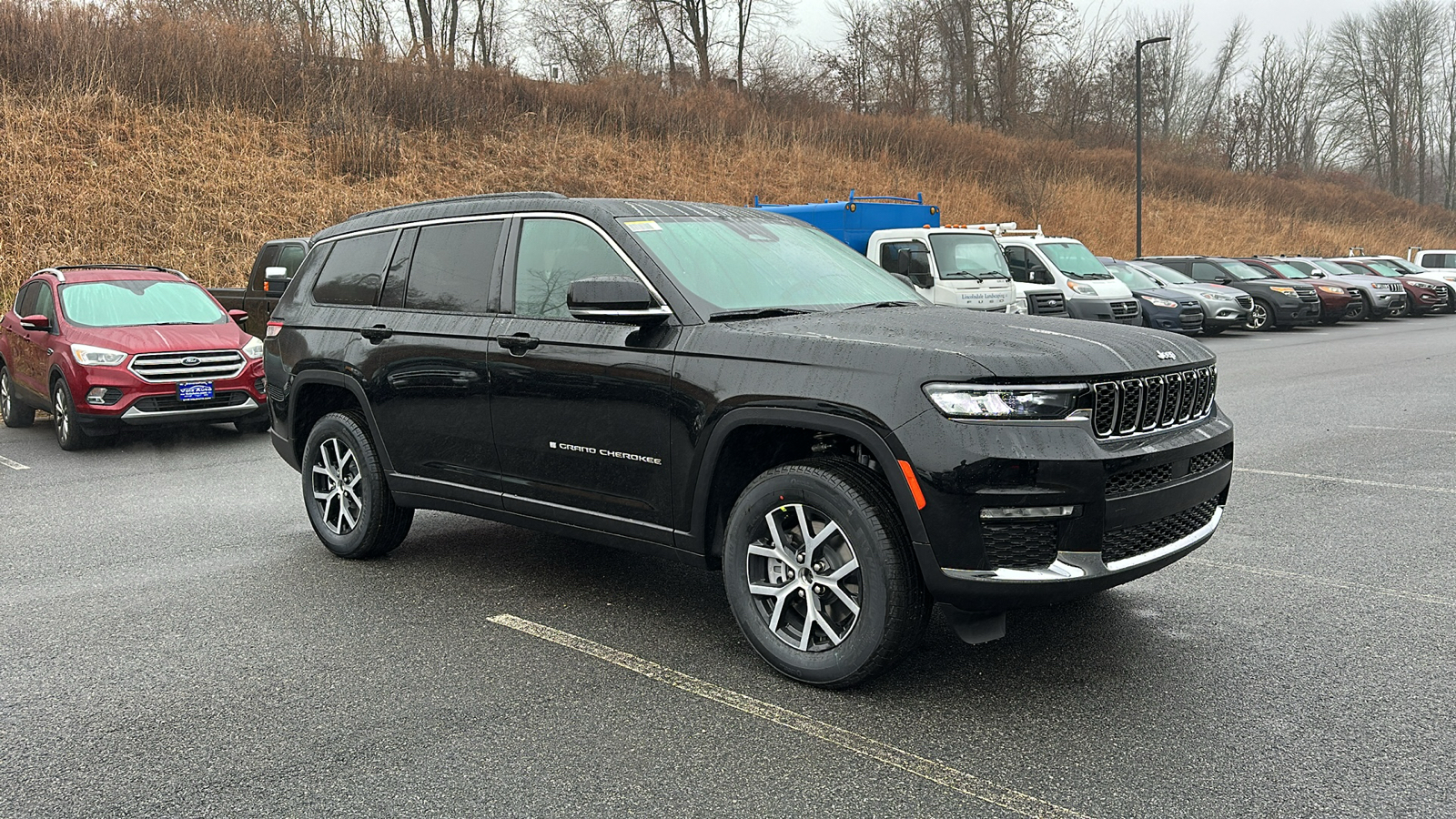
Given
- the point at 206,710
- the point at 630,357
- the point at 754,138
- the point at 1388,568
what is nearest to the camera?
the point at 206,710

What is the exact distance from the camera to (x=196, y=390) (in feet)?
33.9

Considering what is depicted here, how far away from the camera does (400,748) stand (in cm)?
356

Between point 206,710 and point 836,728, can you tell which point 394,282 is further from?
point 836,728

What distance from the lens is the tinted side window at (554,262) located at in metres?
4.80

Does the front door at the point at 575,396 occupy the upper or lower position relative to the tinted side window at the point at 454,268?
lower

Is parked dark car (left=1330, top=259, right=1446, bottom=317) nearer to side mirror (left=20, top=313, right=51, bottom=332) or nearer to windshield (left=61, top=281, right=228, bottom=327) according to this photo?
windshield (left=61, top=281, right=228, bottom=327)

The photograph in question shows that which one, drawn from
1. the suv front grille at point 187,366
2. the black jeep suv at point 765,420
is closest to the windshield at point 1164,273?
the suv front grille at point 187,366

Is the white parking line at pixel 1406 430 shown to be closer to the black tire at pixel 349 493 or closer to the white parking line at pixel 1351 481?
the white parking line at pixel 1351 481

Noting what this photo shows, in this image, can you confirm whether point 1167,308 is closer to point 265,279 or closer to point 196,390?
point 265,279

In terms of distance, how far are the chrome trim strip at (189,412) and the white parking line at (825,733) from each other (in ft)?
22.4

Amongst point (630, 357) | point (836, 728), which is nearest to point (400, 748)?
point (836, 728)

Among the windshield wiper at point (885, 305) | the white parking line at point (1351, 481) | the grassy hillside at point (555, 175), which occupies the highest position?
the grassy hillside at point (555, 175)

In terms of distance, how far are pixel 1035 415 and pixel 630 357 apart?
166 cm

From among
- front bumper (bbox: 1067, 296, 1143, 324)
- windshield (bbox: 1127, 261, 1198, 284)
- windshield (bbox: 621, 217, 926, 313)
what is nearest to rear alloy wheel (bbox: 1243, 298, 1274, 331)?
windshield (bbox: 1127, 261, 1198, 284)
